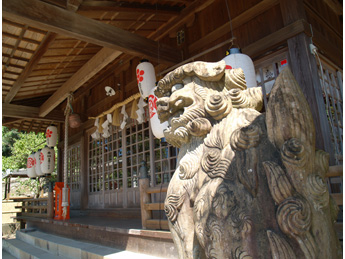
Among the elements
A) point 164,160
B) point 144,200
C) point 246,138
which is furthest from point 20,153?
point 246,138

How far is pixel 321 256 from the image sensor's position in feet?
3.75

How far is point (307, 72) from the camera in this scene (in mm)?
3594

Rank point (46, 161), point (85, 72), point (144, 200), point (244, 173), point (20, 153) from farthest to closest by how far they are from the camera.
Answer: point (20, 153), point (46, 161), point (85, 72), point (144, 200), point (244, 173)

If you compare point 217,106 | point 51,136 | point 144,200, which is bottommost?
point 144,200

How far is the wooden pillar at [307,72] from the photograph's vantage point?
348cm

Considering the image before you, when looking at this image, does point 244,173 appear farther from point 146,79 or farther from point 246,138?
point 146,79

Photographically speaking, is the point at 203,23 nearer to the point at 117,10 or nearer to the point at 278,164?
the point at 117,10

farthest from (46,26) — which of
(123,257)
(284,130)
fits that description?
(284,130)

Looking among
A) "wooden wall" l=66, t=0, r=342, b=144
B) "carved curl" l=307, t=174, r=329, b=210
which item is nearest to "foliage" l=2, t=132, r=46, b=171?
"wooden wall" l=66, t=0, r=342, b=144

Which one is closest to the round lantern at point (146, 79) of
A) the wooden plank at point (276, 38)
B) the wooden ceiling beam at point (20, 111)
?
the wooden plank at point (276, 38)

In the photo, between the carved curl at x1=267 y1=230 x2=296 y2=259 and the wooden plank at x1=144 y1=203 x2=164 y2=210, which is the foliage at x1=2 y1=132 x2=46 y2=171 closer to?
the wooden plank at x1=144 y1=203 x2=164 y2=210

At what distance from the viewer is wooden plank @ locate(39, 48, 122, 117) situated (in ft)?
16.3

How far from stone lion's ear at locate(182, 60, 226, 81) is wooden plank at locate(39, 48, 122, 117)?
321cm

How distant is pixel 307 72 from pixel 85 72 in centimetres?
432
